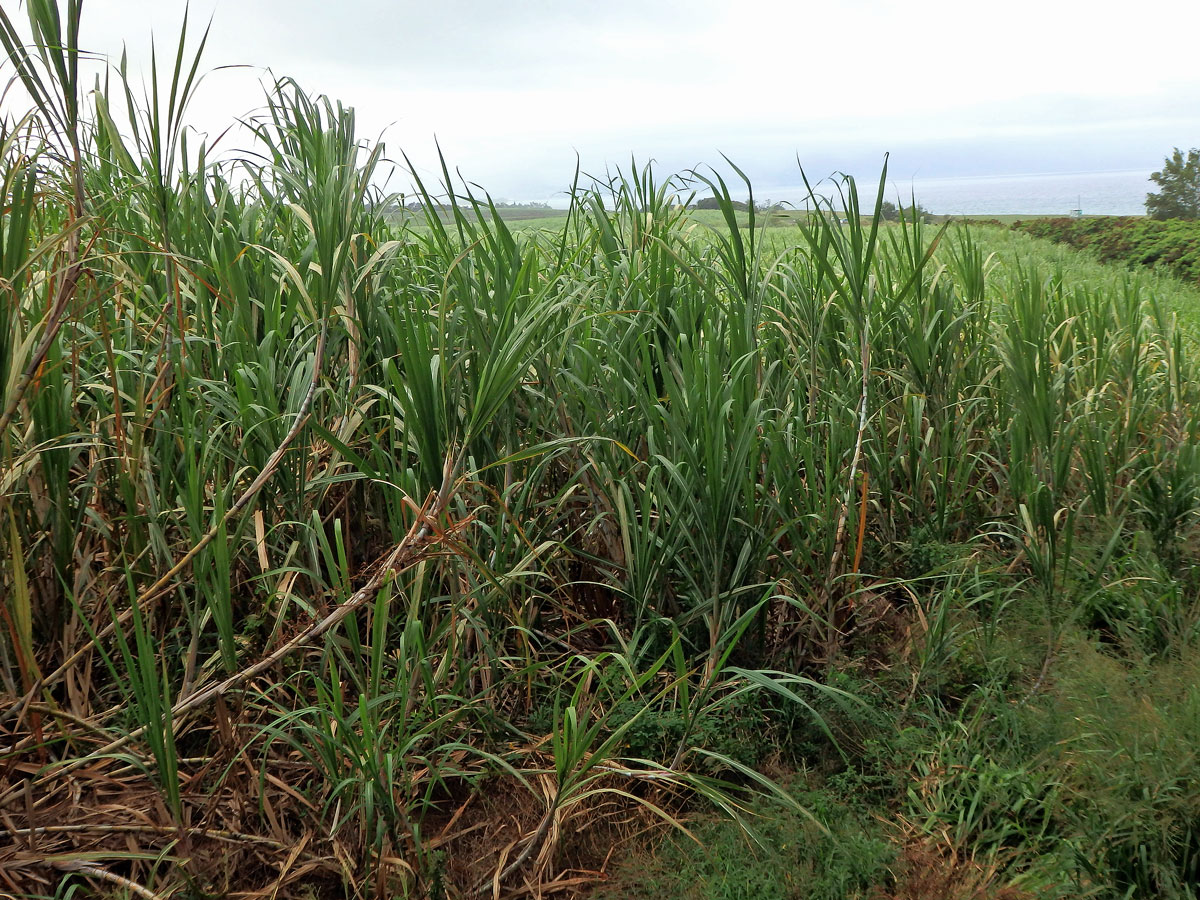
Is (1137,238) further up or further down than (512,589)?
further up


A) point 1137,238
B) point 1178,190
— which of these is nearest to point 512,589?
point 1137,238

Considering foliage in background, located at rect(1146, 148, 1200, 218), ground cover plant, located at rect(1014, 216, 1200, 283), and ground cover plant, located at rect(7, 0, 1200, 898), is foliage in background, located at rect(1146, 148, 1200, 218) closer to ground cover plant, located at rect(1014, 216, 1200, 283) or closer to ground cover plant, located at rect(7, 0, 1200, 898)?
ground cover plant, located at rect(1014, 216, 1200, 283)

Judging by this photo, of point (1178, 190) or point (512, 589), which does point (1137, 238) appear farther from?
point (512, 589)

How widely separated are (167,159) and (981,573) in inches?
87.0

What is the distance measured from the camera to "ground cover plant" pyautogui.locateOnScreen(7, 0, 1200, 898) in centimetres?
154

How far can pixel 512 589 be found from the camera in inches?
77.1

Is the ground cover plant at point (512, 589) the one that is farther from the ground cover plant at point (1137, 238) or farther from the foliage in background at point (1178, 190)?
the foliage in background at point (1178, 190)

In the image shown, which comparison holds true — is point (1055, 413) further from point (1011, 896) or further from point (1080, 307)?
point (1011, 896)

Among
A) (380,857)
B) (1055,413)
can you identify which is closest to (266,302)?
(380,857)

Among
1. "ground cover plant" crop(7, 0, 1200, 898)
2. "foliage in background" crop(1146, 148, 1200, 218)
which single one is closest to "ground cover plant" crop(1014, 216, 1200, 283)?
"foliage in background" crop(1146, 148, 1200, 218)

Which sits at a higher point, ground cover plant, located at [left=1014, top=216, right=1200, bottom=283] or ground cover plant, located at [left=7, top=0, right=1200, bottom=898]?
ground cover plant, located at [left=1014, top=216, right=1200, bottom=283]

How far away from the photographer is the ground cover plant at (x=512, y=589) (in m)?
1.54

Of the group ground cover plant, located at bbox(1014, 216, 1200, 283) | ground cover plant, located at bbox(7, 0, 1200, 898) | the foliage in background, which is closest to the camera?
ground cover plant, located at bbox(7, 0, 1200, 898)

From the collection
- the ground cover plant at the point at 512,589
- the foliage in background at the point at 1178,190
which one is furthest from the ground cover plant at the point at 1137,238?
the ground cover plant at the point at 512,589
